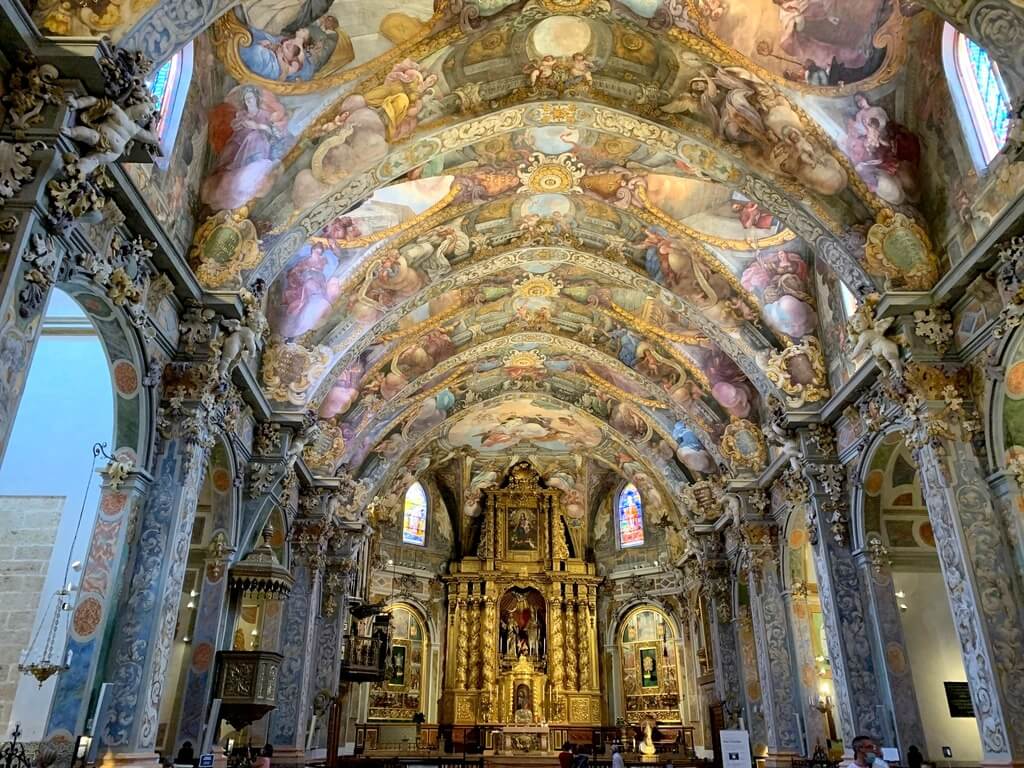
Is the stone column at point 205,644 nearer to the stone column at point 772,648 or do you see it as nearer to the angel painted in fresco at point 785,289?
the angel painted in fresco at point 785,289

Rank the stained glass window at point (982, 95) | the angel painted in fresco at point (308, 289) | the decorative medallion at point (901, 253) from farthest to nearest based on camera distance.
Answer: the angel painted in fresco at point (308, 289)
the decorative medallion at point (901, 253)
the stained glass window at point (982, 95)

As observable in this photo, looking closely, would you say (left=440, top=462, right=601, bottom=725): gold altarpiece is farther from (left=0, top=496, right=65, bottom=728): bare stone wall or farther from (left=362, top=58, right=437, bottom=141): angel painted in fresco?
(left=362, top=58, right=437, bottom=141): angel painted in fresco

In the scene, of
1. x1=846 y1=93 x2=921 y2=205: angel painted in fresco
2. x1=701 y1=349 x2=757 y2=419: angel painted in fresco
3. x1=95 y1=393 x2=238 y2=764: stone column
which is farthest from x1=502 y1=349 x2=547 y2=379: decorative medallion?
x1=95 y1=393 x2=238 y2=764: stone column

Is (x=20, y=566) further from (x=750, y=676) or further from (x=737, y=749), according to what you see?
(x=750, y=676)

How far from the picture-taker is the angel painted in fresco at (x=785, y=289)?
51.9 feet

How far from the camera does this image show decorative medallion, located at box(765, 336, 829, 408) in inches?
612

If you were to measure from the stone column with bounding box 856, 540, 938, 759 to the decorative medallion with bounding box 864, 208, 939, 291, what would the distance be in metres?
4.94

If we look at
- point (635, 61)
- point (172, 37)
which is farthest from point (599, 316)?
point (172, 37)

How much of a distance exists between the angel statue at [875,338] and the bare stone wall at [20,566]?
490 inches

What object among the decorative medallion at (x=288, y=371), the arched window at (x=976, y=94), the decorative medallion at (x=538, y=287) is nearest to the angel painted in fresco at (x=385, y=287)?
the decorative medallion at (x=288, y=371)

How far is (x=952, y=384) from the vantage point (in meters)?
11.0

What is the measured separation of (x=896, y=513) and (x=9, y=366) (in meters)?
13.9

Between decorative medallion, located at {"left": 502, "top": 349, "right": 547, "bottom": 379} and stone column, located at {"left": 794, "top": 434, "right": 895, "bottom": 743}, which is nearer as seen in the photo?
stone column, located at {"left": 794, "top": 434, "right": 895, "bottom": 743}

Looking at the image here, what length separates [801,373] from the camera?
1577 centimetres
